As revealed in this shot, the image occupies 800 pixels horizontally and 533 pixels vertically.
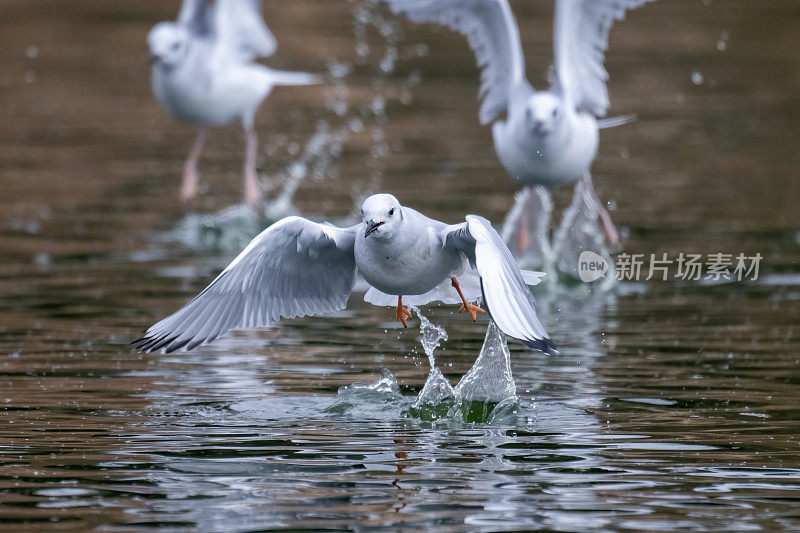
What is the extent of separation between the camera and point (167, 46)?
1339 centimetres

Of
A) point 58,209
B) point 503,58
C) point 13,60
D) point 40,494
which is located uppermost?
point 13,60

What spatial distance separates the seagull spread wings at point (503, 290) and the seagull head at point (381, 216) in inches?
12.5

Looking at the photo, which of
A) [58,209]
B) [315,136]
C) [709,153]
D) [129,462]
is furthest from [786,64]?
[129,462]

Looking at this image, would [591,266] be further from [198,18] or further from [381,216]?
[198,18]

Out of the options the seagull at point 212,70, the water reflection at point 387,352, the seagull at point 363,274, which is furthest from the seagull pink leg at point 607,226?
the seagull at point 363,274

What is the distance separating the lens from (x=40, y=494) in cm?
610

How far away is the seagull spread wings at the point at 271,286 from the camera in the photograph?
7191 millimetres

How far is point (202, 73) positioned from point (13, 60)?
8.05 metres

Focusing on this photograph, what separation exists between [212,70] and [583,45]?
13.3 feet

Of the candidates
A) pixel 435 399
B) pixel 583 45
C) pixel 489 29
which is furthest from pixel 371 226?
pixel 583 45

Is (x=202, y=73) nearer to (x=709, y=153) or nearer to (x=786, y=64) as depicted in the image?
(x=709, y=153)

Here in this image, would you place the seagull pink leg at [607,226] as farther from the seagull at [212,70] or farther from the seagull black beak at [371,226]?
the seagull black beak at [371,226]

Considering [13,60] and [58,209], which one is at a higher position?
[13,60]

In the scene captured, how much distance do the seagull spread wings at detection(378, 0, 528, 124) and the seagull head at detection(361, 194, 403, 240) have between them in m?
3.80
